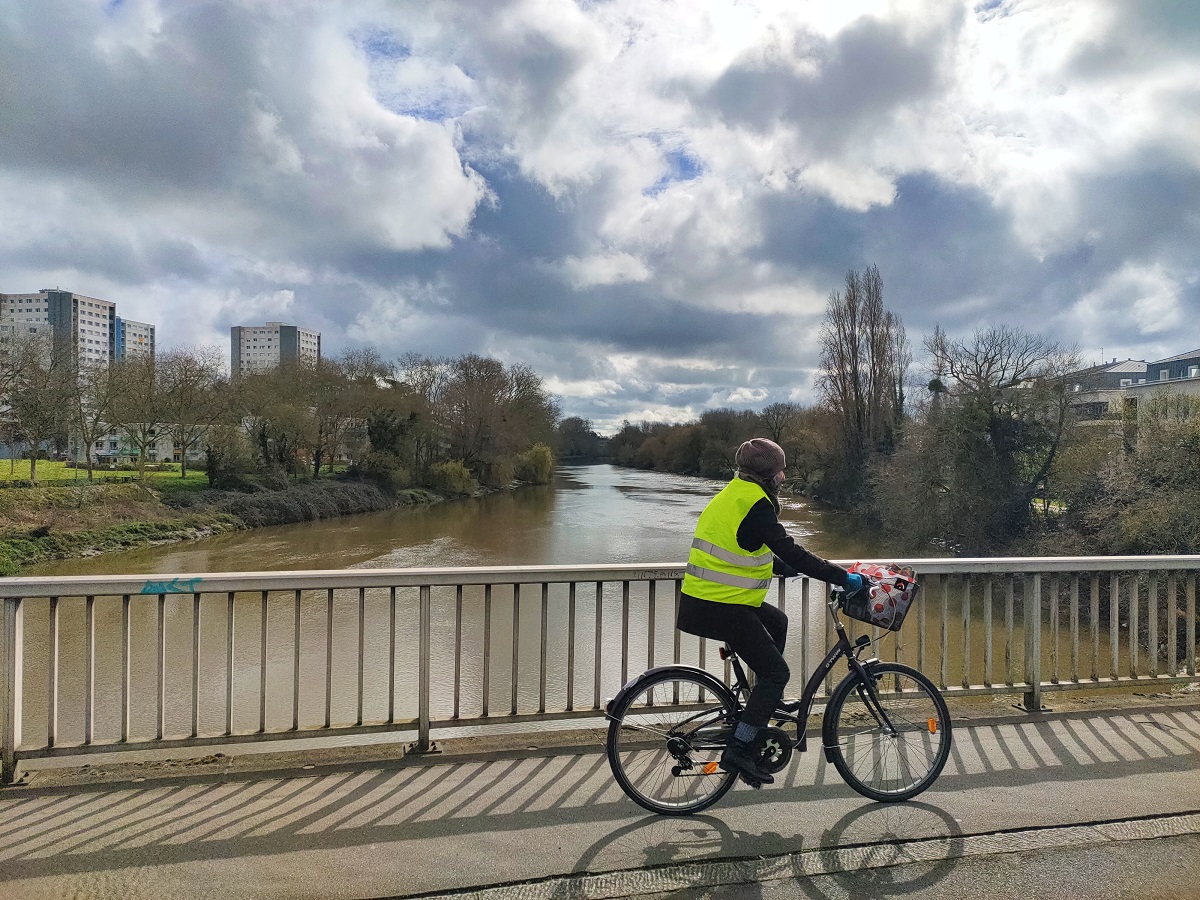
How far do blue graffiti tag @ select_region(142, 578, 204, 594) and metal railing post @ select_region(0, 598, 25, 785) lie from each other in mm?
536

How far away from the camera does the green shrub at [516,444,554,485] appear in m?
57.6

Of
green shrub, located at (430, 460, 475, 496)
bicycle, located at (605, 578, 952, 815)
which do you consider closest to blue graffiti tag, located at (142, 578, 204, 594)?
bicycle, located at (605, 578, 952, 815)

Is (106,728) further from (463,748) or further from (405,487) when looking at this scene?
(405,487)

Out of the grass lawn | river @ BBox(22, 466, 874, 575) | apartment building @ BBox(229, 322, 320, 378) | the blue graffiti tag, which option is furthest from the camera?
apartment building @ BBox(229, 322, 320, 378)

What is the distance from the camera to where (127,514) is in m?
25.1

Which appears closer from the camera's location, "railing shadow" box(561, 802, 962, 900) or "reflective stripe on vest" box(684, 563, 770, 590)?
"railing shadow" box(561, 802, 962, 900)

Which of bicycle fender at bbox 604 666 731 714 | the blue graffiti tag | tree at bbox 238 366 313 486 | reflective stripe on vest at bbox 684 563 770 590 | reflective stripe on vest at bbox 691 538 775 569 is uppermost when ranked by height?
tree at bbox 238 366 313 486

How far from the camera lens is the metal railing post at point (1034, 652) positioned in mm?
4352

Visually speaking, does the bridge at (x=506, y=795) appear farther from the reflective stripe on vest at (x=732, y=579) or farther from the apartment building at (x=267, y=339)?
the apartment building at (x=267, y=339)

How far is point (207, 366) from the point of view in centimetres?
3366

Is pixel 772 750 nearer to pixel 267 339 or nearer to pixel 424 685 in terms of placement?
pixel 424 685

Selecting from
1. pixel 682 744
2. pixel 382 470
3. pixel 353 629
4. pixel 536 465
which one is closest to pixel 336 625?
pixel 353 629

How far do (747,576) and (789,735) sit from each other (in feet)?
2.54

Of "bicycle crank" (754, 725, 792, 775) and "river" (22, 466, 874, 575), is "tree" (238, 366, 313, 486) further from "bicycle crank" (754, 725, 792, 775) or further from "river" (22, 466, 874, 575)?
"bicycle crank" (754, 725, 792, 775)
